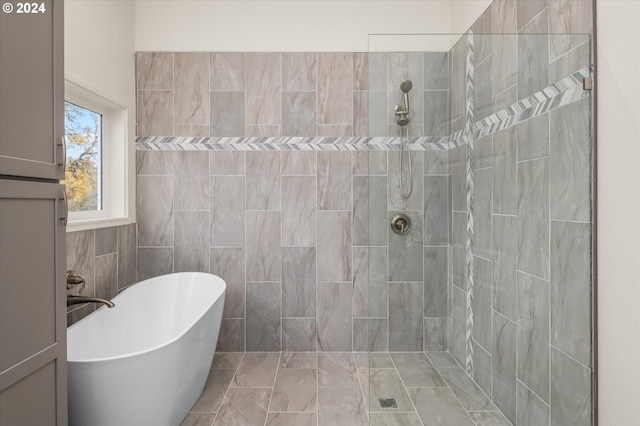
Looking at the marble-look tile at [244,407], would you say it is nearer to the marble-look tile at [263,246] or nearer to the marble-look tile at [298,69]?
the marble-look tile at [263,246]

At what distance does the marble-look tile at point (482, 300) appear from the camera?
5.43ft

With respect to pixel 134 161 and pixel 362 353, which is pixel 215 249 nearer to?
pixel 134 161

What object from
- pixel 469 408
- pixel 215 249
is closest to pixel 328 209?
pixel 215 249

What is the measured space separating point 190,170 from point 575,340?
8.88 ft

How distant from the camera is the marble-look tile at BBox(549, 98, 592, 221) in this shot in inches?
56.9

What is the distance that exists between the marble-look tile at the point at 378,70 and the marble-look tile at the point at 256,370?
196cm

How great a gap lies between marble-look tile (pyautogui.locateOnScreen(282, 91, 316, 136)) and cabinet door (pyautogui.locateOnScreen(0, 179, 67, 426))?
6.57 feet

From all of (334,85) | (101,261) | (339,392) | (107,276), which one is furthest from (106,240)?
(334,85)

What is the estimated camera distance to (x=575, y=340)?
1.46m

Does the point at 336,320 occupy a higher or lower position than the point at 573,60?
lower

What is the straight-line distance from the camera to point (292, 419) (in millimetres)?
2098

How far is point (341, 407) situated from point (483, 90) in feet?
6.12

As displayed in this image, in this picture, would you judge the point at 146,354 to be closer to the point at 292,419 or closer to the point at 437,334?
the point at 292,419

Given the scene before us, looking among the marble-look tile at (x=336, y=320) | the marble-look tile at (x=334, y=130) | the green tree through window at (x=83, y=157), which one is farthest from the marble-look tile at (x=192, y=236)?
the marble-look tile at (x=334, y=130)
